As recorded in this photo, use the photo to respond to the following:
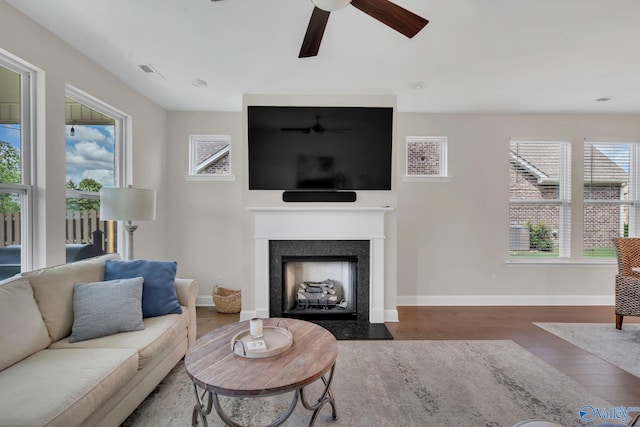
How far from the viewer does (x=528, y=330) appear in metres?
3.09

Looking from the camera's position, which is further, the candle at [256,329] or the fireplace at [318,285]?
the fireplace at [318,285]

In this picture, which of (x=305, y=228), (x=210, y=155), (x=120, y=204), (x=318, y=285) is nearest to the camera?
(x=120, y=204)

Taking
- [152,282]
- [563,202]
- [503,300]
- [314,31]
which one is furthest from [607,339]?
[152,282]

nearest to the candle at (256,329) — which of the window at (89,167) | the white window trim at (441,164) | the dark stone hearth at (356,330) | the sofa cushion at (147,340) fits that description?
the sofa cushion at (147,340)

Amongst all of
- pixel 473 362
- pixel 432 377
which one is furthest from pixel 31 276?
pixel 473 362

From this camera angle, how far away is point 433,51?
2355mm

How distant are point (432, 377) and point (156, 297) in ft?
7.08

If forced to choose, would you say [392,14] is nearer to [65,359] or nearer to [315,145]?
[315,145]

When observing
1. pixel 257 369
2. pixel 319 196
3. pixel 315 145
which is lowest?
pixel 257 369

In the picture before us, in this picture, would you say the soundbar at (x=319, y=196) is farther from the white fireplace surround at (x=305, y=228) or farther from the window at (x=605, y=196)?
the window at (x=605, y=196)

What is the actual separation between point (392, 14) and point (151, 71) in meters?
2.36

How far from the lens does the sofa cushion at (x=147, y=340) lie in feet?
5.64

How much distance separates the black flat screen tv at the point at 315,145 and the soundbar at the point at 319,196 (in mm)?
58

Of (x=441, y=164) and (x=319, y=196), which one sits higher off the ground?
(x=441, y=164)
